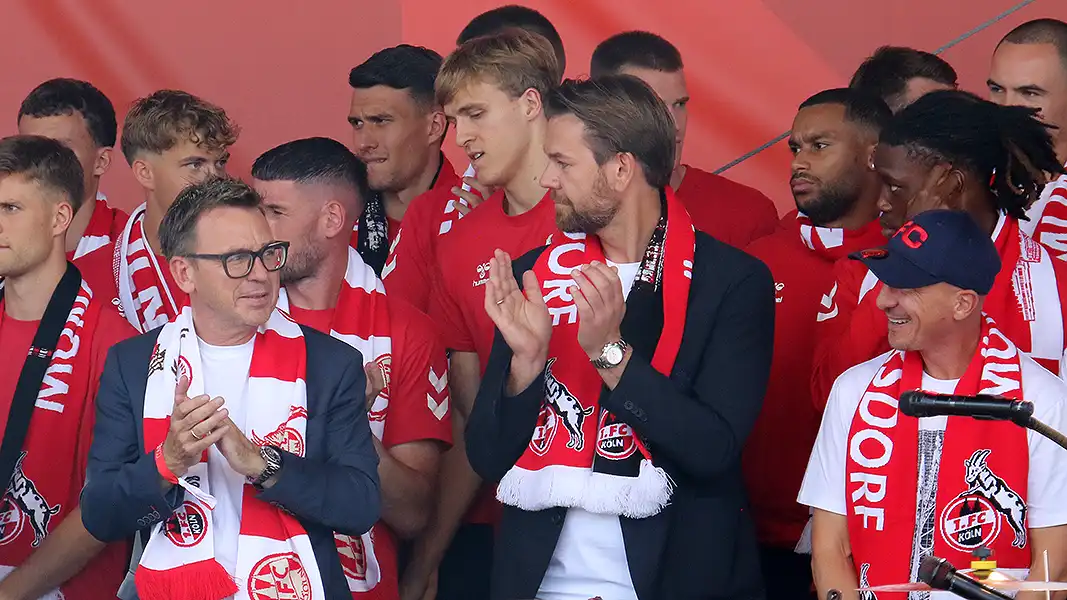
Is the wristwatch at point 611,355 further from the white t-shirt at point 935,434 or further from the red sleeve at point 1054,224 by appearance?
the red sleeve at point 1054,224

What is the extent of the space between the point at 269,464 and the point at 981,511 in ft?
4.24

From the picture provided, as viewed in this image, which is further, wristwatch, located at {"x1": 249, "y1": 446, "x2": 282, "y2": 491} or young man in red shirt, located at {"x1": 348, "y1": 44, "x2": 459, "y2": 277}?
young man in red shirt, located at {"x1": 348, "y1": 44, "x2": 459, "y2": 277}

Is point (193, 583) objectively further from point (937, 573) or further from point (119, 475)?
point (937, 573)

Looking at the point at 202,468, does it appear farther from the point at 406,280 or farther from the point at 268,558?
the point at 406,280

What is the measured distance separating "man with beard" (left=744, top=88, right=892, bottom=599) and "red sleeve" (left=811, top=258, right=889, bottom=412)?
8 centimetres

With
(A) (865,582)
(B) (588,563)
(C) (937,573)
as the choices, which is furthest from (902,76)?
(C) (937,573)

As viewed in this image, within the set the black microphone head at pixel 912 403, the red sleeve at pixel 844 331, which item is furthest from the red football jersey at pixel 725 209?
the black microphone head at pixel 912 403

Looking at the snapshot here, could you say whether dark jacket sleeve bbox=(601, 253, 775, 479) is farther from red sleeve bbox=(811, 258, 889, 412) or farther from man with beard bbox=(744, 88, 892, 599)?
man with beard bbox=(744, 88, 892, 599)

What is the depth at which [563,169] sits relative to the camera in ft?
10.3

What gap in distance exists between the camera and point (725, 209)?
13.5ft

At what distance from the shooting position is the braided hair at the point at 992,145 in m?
3.25

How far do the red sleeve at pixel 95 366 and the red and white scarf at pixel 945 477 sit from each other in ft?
5.47

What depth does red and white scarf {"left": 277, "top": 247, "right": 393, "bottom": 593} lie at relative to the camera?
339 cm

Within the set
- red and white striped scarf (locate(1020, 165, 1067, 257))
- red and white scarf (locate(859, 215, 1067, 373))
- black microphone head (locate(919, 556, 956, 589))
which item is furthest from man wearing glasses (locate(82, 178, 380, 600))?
red and white striped scarf (locate(1020, 165, 1067, 257))
